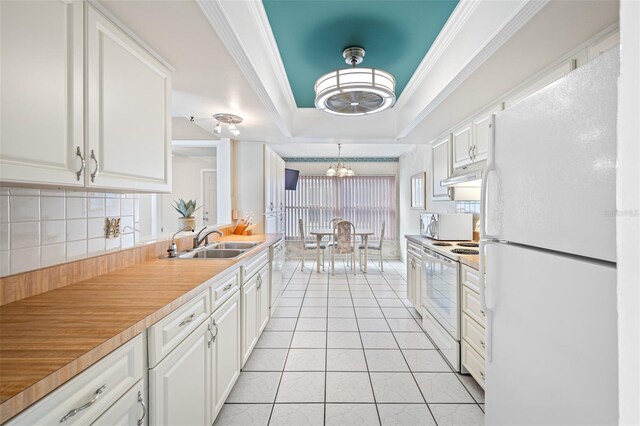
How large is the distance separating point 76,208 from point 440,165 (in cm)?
331

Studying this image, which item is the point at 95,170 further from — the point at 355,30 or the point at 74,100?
the point at 355,30

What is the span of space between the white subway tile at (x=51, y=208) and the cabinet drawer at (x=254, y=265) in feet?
3.49

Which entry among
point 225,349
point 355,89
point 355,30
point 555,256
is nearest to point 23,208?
point 225,349

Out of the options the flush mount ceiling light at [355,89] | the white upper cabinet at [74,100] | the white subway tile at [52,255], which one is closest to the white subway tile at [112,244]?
the white subway tile at [52,255]

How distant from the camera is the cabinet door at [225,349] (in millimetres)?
1560

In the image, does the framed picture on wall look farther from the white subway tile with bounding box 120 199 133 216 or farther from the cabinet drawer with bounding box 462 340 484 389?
the white subway tile with bounding box 120 199 133 216

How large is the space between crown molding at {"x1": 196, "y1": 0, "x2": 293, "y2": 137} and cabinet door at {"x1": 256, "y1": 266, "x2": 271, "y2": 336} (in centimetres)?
153

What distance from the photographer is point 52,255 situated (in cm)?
130

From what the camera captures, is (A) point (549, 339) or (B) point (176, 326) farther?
(B) point (176, 326)

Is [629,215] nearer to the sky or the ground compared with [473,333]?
nearer to the sky

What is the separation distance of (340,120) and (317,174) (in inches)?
132

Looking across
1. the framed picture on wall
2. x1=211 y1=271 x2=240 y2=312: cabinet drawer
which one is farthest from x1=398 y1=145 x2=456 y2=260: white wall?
x1=211 y1=271 x2=240 y2=312: cabinet drawer

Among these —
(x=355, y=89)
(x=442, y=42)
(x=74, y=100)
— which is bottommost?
(x=74, y=100)

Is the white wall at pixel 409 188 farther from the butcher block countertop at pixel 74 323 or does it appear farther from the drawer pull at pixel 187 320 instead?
the butcher block countertop at pixel 74 323
